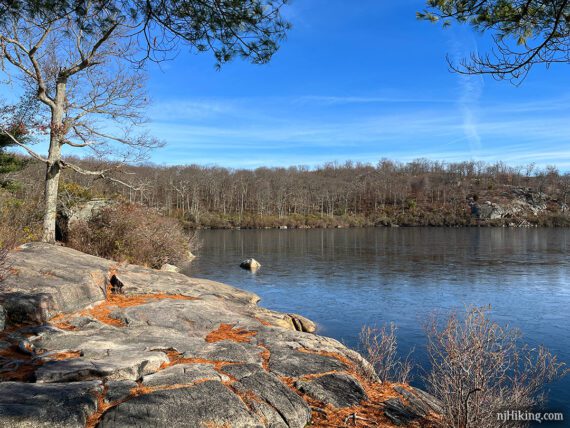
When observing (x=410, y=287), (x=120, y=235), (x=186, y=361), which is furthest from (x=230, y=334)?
(x=410, y=287)

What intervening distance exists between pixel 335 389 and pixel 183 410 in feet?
8.59

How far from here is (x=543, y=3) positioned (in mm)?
6172

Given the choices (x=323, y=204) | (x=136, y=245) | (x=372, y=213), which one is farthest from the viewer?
(x=323, y=204)

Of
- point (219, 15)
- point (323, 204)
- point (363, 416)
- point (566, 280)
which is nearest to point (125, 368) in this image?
point (363, 416)

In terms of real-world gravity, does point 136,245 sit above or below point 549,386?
above

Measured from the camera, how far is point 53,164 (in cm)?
1527

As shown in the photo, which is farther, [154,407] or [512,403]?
[512,403]

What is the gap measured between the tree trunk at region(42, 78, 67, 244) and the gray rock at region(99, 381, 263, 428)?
470 inches

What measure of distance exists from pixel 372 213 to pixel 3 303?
108 metres

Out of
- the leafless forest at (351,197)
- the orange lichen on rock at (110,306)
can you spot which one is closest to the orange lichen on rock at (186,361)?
the orange lichen on rock at (110,306)

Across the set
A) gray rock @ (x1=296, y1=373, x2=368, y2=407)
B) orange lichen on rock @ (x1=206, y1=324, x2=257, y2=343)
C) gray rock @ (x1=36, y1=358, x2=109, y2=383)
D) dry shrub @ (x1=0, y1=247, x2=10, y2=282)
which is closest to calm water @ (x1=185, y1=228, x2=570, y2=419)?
orange lichen on rock @ (x1=206, y1=324, x2=257, y2=343)

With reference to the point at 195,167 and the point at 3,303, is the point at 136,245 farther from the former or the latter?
the point at 195,167

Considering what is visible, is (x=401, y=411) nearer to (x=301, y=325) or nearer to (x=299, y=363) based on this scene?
(x=299, y=363)

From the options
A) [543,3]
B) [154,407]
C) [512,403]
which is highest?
[543,3]
